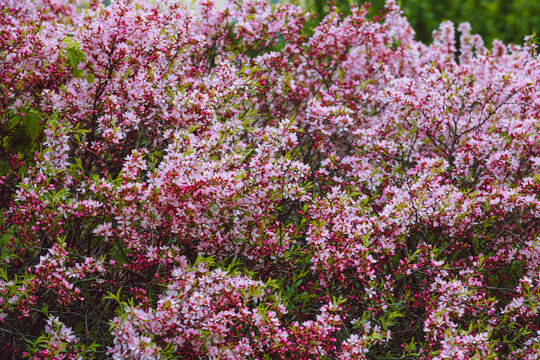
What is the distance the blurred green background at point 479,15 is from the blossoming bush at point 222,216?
32.7ft

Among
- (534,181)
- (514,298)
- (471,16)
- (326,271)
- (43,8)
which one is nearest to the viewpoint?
(326,271)

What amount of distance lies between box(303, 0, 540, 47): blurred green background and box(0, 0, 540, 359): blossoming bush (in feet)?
32.7

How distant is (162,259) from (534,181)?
10.9 ft

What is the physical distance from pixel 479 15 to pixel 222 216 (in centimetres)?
1405

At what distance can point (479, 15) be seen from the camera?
15.2 meters

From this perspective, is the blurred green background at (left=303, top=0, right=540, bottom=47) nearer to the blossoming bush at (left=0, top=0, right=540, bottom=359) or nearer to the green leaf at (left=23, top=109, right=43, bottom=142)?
the blossoming bush at (left=0, top=0, right=540, bottom=359)

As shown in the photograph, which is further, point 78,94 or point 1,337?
point 78,94

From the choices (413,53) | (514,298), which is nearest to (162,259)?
(514,298)

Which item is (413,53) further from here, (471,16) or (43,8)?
(471,16)

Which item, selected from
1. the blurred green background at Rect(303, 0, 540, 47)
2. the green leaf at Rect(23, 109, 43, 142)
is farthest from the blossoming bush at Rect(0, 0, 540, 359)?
the blurred green background at Rect(303, 0, 540, 47)

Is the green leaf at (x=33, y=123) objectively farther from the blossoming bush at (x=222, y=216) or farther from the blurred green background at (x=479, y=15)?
the blurred green background at (x=479, y=15)

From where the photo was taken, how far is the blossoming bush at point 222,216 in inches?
138

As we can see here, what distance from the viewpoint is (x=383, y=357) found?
393 centimetres

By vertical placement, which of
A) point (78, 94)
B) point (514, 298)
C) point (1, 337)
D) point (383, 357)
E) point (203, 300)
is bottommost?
point (1, 337)
